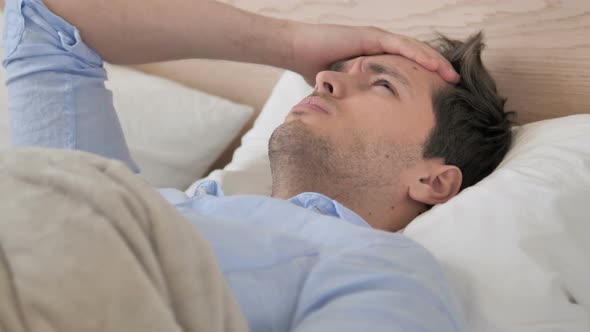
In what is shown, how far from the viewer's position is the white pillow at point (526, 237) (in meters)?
0.74

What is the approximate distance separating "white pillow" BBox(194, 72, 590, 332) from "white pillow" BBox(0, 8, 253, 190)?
2.32 feet

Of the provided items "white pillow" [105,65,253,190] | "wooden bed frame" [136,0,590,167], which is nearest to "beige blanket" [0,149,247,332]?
"wooden bed frame" [136,0,590,167]

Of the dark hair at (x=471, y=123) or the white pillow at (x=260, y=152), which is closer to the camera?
the dark hair at (x=471, y=123)

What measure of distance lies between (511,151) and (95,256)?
80 cm

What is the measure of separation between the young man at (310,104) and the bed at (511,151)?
0.27ft

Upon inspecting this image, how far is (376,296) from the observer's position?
2.02 ft

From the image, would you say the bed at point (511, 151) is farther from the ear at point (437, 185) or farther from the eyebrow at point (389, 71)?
the eyebrow at point (389, 71)

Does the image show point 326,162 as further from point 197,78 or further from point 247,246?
point 197,78

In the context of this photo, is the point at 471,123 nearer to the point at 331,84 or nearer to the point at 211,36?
the point at 331,84

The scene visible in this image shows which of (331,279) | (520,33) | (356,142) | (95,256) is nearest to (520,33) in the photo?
(520,33)

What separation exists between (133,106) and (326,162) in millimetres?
679

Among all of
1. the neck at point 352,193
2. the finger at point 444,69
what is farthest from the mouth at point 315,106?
the finger at point 444,69

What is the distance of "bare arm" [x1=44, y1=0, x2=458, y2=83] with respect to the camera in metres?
1.11

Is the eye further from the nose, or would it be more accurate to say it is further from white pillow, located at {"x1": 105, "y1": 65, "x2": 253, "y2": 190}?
white pillow, located at {"x1": 105, "y1": 65, "x2": 253, "y2": 190}
